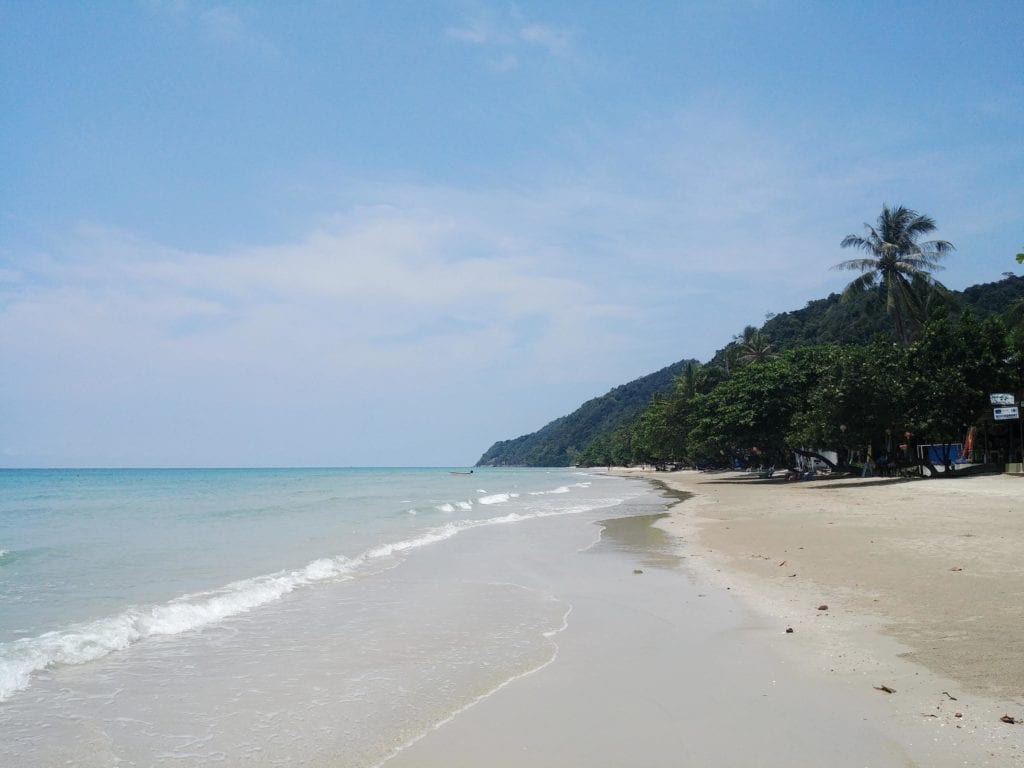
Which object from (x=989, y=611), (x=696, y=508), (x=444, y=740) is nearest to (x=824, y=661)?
(x=989, y=611)

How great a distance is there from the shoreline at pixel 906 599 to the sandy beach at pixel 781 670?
0.03m

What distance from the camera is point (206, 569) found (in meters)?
13.9

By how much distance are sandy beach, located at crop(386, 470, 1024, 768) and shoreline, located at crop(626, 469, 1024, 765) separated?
0.03m

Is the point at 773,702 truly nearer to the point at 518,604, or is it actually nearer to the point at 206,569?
the point at 518,604

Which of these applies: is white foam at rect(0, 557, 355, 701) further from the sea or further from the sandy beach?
the sandy beach

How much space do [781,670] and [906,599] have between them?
10.9 ft

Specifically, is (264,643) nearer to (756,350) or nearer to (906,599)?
(906,599)

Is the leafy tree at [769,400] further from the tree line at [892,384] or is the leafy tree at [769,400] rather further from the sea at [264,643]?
the sea at [264,643]

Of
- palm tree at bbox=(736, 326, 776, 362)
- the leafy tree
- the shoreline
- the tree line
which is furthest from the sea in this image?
palm tree at bbox=(736, 326, 776, 362)

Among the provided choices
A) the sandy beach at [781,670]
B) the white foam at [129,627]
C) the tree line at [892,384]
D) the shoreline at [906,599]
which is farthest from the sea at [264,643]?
the tree line at [892,384]

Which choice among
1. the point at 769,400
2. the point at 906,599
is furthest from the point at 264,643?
the point at 769,400

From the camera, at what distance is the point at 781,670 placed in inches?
240

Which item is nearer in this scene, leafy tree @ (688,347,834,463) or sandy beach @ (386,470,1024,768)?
sandy beach @ (386,470,1024,768)

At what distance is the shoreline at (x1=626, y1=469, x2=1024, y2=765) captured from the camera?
197 inches
